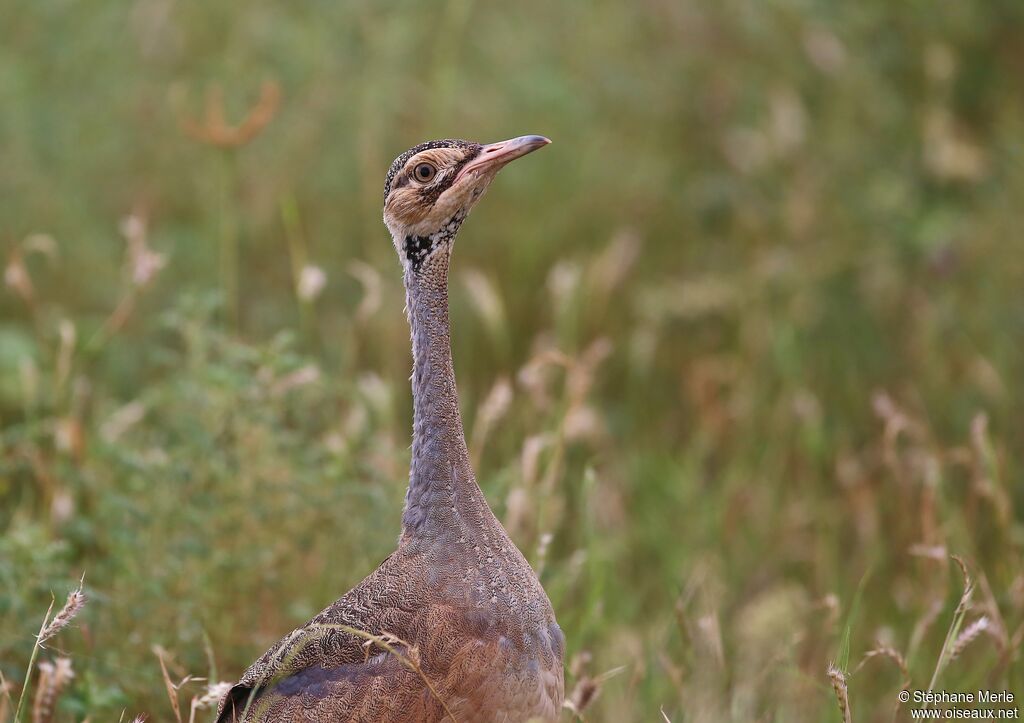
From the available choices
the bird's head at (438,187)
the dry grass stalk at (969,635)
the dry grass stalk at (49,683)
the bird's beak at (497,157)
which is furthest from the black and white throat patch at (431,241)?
the dry grass stalk at (969,635)

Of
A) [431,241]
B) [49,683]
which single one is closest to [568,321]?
[431,241]

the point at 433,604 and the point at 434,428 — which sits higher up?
the point at 434,428

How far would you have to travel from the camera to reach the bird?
3.23 metres

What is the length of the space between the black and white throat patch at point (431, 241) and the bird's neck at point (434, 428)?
2 cm

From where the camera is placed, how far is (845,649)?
348 cm

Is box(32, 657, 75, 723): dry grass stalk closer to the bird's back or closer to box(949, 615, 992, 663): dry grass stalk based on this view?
the bird's back

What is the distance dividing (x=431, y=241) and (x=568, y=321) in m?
2.84

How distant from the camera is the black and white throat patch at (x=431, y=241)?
350 centimetres

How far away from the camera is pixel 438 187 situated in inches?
136

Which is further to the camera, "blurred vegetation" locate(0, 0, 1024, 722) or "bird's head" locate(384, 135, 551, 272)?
"blurred vegetation" locate(0, 0, 1024, 722)

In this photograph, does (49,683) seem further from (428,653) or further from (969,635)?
(969,635)

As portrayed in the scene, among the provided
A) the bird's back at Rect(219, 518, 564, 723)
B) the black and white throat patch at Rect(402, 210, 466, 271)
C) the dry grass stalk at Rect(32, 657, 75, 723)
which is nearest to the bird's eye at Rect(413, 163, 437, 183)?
the black and white throat patch at Rect(402, 210, 466, 271)

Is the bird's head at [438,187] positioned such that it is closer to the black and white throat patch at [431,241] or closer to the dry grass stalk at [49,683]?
the black and white throat patch at [431,241]

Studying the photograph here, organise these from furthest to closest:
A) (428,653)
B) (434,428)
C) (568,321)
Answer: (568,321) → (434,428) → (428,653)
